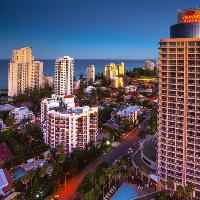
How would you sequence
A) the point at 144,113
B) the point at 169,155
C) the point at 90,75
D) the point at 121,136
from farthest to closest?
the point at 90,75, the point at 144,113, the point at 121,136, the point at 169,155

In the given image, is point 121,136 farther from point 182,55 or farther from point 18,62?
point 18,62

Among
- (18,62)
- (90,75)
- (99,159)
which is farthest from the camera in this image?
(90,75)

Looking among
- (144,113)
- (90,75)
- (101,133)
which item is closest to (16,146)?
(101,133)

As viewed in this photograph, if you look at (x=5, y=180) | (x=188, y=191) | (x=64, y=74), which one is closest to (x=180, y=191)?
(x=188, y=191)

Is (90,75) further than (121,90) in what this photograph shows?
Yes

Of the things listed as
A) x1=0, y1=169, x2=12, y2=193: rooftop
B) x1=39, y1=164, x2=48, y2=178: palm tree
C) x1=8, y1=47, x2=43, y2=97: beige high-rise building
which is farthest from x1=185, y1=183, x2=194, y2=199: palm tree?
x1=8, y1=47, x2=43, y2=97: beige high-rise building

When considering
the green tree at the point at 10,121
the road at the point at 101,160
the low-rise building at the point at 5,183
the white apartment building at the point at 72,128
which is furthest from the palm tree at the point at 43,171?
the green tree at the point at 10,121

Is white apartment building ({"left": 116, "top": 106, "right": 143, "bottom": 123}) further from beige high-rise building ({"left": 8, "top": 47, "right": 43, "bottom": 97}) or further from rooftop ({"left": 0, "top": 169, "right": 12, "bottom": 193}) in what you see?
beige high-rise building ({"left": 8, "top": 47, "right": 43, "bottom": 97})
